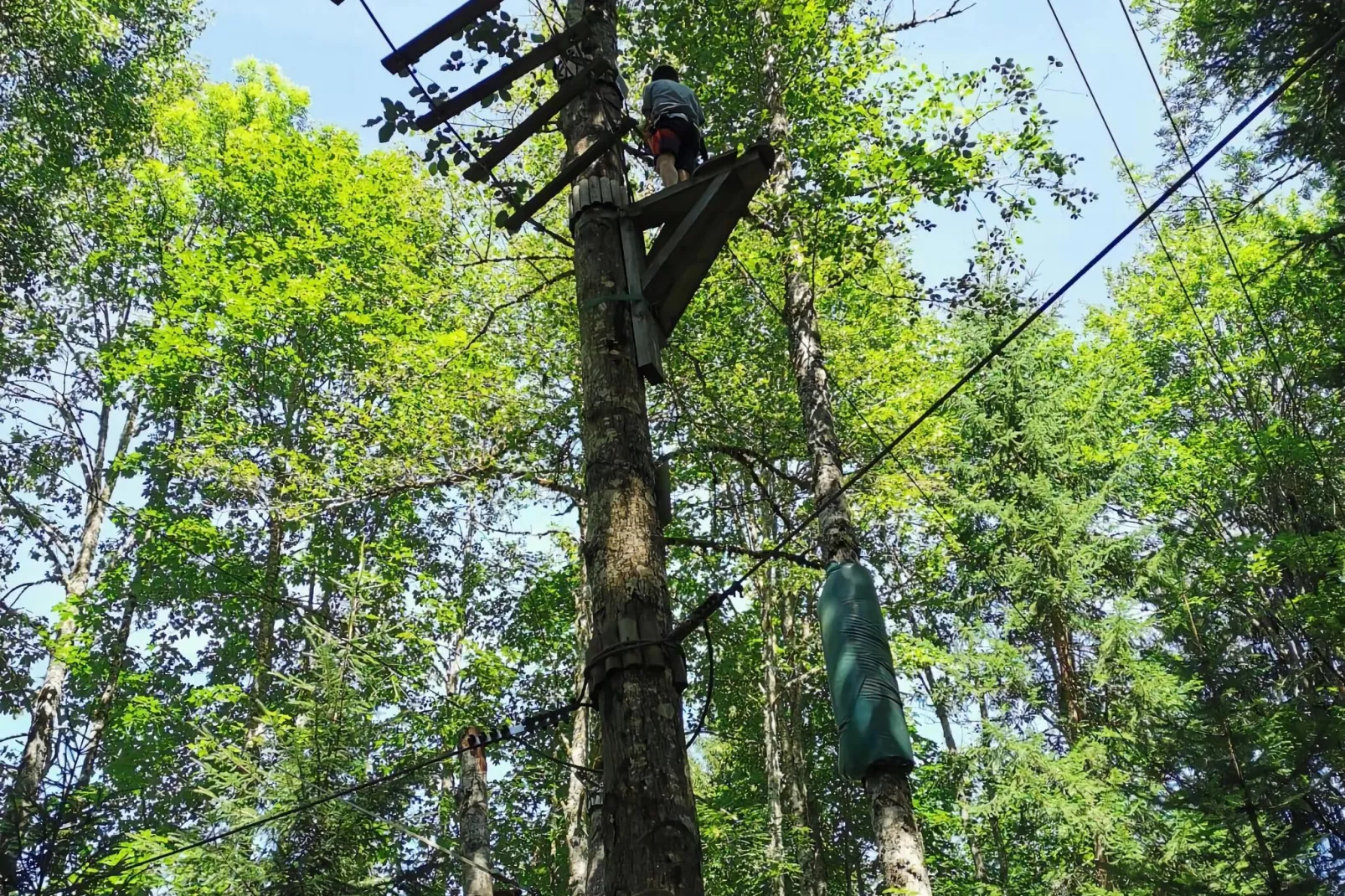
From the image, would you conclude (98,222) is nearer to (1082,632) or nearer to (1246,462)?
(1082,632)

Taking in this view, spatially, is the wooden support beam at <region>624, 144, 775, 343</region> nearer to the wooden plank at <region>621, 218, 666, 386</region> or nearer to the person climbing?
the wooden plank at <region>621, 218, 666, 386</region>

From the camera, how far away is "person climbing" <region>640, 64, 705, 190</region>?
4.82 metres

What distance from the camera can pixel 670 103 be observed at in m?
4.90

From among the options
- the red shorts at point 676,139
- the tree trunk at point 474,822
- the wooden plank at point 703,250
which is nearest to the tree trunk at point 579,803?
the tree trunk at point 474,822

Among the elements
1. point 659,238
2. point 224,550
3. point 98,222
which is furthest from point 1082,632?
point 98,222

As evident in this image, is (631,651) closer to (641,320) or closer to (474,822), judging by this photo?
(641,320)

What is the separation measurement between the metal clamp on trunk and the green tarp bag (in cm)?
197

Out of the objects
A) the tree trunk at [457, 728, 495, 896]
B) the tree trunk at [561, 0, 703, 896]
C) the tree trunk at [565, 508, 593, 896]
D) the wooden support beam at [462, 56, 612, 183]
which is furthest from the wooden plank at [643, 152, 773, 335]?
the tree trunk at [565, 508, 593, 896]

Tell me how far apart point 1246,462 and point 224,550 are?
16.6m

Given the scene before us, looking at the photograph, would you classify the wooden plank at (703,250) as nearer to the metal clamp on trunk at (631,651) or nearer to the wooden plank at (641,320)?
the wooden plank at (641,320)

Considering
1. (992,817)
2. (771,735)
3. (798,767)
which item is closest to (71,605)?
(771,735)

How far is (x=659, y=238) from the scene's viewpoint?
3.45 metres

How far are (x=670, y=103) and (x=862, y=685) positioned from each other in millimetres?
3170

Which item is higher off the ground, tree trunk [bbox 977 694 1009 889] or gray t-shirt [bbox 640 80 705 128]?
gray t-shirt [bbox 640 80 705 128]
